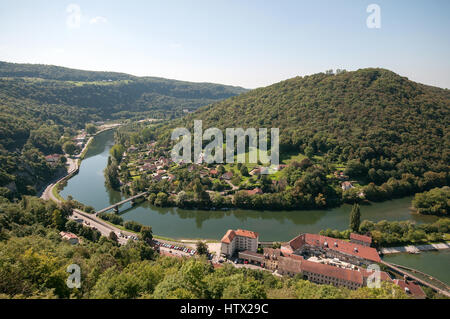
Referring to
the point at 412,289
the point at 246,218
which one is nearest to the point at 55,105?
the point at 246,218

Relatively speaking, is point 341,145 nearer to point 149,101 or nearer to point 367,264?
point 367,264

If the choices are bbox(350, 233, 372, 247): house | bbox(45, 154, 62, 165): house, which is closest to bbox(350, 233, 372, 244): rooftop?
bbox(350, 233, 372, 247): house

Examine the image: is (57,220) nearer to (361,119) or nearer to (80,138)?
(361,119)

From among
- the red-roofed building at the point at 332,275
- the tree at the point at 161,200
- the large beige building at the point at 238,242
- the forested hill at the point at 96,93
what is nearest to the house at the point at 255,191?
the tree at the point at 161,200

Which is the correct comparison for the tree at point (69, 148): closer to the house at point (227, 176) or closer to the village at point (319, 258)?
the house at point (227, 176)

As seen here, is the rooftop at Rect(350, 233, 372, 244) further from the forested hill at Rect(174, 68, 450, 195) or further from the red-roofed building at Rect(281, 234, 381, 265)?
the forested hill at Rect(174, 68, 450, 195)

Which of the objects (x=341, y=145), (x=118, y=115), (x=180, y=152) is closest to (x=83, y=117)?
(x=118, y=115)

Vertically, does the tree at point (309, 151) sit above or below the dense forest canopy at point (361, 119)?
below
